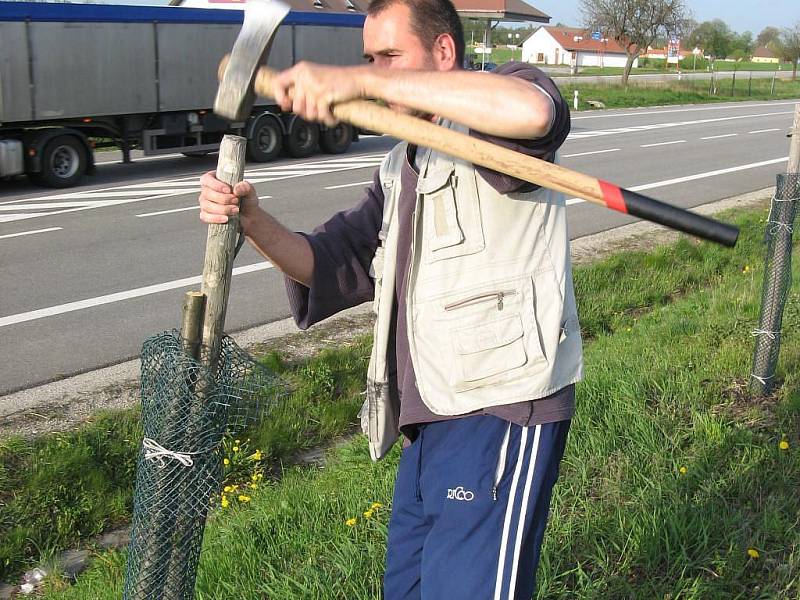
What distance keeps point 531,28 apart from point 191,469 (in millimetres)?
121652

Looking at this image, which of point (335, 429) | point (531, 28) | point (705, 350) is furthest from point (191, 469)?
point (531, 28)

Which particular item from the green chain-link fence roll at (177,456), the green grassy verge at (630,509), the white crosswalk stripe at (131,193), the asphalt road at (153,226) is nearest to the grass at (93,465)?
the green grassy verge at (630,509)

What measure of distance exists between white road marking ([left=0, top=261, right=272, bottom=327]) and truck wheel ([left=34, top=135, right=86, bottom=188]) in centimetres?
639

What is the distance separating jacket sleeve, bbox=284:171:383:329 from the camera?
2699mm

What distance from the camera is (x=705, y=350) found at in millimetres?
5469

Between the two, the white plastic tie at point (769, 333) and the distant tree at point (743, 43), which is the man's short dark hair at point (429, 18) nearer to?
the white plastic tie at point (769, 333)

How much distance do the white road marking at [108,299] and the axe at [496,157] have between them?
5627mm

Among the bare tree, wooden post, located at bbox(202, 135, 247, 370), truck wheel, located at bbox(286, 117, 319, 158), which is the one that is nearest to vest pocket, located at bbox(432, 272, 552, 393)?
wooden post, located at bbox(202, 135, 247, 370)

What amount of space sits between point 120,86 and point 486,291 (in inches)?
550

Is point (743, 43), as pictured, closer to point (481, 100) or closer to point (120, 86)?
point (120, 86)

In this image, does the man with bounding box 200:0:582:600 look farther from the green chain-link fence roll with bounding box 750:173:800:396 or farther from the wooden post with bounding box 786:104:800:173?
the wooden post with bounding box 786:104:800:173

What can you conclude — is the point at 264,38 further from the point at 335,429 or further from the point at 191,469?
the point at 335,429

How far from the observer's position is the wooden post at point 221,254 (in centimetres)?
218

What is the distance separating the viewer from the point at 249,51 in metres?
2.03
